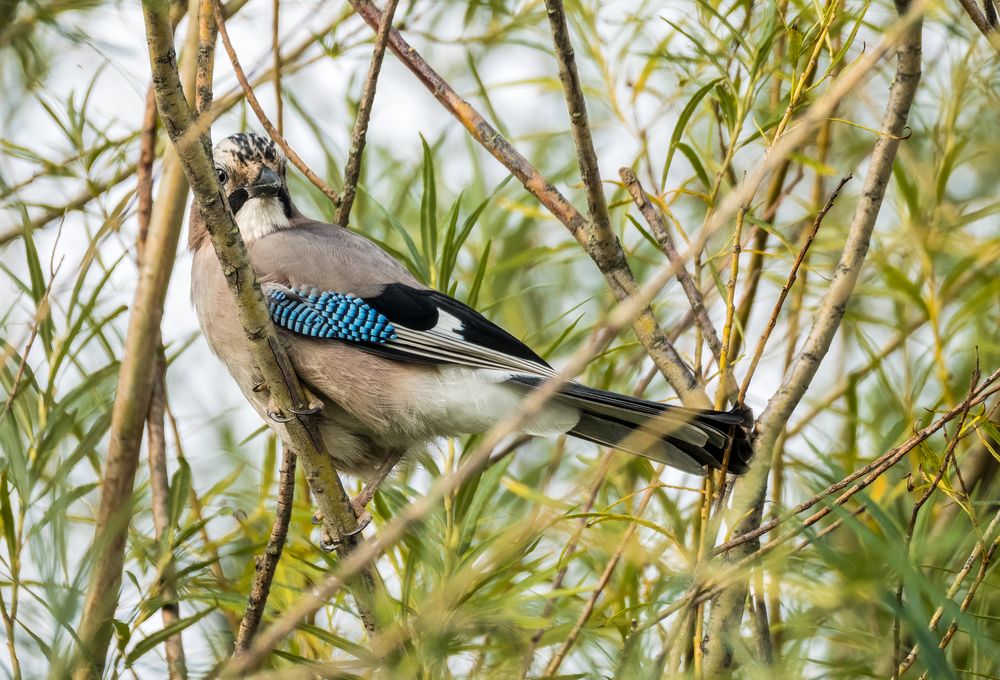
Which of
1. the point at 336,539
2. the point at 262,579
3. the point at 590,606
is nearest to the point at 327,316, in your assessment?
the point at 336,539

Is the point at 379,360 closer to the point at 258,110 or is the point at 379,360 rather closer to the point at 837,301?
the point at 258,110

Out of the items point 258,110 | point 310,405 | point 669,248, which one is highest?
point 258,110

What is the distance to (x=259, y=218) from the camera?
4383 millimetres

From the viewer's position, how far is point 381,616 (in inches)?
120

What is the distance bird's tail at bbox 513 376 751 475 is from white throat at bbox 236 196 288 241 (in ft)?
3.84

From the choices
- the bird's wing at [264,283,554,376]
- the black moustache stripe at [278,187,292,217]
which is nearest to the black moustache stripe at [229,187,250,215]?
the black moustache stripe at [278,187,292,217]

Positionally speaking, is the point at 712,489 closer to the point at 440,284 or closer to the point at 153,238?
the point at 440,284

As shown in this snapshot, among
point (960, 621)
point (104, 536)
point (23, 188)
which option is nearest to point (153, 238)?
point (104, 536)

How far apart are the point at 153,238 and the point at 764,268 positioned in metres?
2.21

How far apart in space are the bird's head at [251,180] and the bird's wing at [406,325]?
0.39m

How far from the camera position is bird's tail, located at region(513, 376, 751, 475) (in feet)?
10.2

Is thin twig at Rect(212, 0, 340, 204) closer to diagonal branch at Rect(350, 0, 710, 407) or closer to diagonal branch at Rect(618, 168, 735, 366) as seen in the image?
diagonal branch at Rect(350, 0, 710, 407)

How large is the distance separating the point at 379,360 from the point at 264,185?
872 millimetres

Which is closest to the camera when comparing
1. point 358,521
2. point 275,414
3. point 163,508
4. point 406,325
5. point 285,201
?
point 275,414
